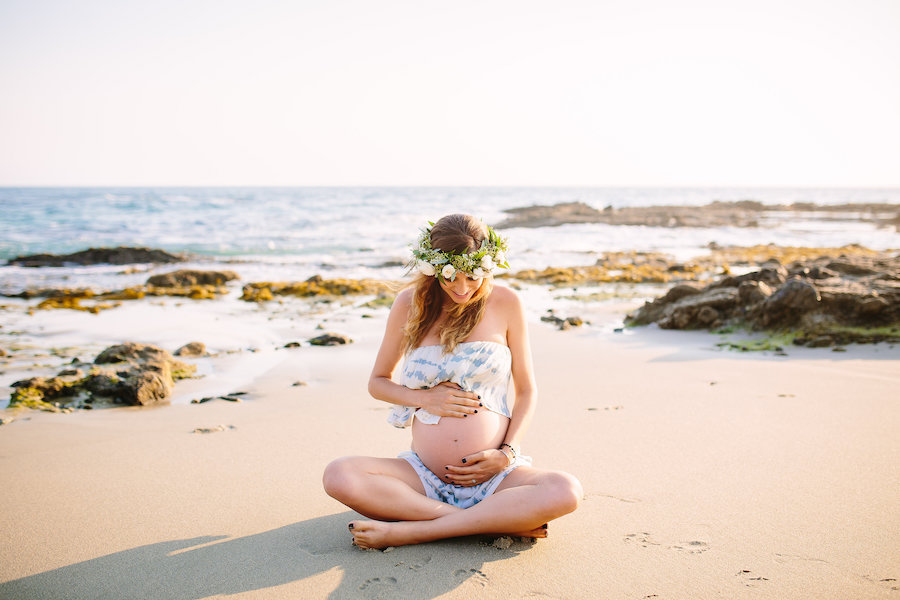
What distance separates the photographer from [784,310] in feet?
25.5

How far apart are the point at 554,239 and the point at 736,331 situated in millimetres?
20484

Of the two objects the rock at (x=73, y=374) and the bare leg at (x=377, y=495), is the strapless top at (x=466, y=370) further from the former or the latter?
the rock at (x=73, y=374)

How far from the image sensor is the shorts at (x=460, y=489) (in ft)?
10.1

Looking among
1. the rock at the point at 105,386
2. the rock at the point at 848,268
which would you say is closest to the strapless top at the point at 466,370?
the rock at the point at 105,386

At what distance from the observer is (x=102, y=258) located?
819 inches

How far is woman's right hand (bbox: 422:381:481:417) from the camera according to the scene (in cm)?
311

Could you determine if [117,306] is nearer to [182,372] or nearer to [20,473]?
[182,372]

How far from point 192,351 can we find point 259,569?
17.8 feet

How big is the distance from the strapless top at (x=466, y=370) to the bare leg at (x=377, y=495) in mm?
393

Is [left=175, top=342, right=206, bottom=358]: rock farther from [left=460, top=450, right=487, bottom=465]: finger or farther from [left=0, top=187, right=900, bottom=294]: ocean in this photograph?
[left=0, top=187, right=900, bottom=294]: ocean

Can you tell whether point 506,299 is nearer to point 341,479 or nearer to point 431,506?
point 431,506

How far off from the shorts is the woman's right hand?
323 millimetres

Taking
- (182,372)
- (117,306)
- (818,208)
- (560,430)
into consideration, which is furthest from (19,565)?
(818,208)

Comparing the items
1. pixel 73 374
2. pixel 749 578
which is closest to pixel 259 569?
pixel 749 578
